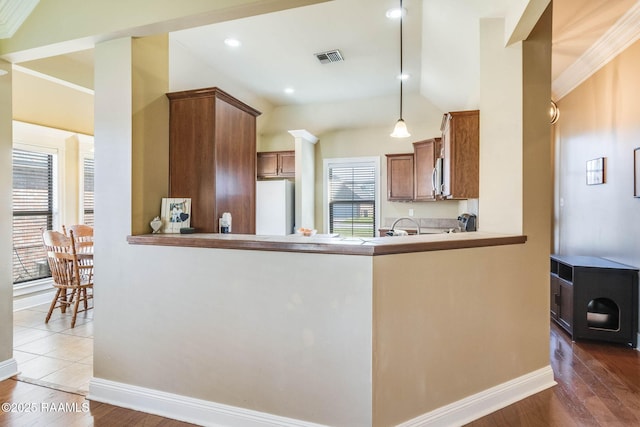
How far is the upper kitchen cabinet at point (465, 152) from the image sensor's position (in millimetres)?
2723

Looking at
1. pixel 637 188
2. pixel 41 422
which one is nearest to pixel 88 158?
pixel 41 422

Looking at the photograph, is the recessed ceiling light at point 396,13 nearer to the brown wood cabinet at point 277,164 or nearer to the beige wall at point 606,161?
the beige wall at point 606,161

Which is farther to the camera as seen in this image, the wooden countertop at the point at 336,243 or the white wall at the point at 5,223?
the white wall at the point at 5,223

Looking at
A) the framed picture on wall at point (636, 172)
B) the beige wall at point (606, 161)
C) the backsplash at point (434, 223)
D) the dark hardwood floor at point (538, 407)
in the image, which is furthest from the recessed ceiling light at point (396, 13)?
the backsplash at point (434, 223)

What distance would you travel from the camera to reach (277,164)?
625cm

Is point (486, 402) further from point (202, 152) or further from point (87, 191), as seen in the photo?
point (87, 191)

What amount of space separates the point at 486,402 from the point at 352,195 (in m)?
4.70

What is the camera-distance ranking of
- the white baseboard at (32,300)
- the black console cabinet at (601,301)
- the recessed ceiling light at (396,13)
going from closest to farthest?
the black console cabinet at (601,301)
the recessed ceiling light at (396,13)
the white baseboard at (32,300)

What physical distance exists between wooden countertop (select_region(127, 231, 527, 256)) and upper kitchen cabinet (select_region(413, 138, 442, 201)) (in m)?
2.91

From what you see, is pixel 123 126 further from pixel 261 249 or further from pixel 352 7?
pixel 352 7

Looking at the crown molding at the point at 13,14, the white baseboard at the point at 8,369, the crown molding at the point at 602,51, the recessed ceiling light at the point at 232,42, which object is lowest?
the white baseboard at the point at 8,369

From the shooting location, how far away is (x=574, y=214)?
158 inches

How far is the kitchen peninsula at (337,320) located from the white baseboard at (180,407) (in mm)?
41

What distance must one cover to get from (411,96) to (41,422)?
5.83 m
